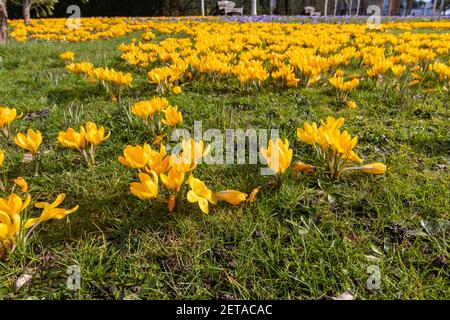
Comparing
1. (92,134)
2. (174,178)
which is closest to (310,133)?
(174,178)

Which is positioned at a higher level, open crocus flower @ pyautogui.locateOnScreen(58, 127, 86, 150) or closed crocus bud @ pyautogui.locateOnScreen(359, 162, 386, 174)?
open crocus flower @ pyautogui.locateOnScreen(58, 127, 86, 150)

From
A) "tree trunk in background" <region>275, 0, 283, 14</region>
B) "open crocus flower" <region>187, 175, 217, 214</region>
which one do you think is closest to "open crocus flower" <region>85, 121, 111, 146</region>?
A: "open crocus flower" <region>187, 175, 217, 214</region>

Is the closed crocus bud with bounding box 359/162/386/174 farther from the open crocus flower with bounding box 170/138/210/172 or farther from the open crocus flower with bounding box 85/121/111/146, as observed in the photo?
the open crocus flower with bounding box 85/121/111/146

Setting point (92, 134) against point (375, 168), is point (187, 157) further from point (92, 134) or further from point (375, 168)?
point (375, 168)

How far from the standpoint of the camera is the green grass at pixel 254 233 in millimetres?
1622

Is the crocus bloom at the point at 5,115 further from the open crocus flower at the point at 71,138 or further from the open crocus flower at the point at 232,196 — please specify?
the open crocus flower at the point at 232,196

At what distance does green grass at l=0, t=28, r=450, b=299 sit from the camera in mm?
1622

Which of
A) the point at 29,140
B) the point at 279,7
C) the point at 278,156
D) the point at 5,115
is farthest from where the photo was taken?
the point at 279,7

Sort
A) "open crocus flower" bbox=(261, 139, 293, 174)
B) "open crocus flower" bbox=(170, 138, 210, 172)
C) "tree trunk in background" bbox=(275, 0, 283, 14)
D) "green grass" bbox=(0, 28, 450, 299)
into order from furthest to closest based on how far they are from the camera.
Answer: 1. "tree trunk in background" bbox=(275, 0, 283, 14)
2. "open crocus flower" bbox=(261, 139, 293, 174)
3. "open crocus flower" bbox=(170, 138, 210, 172)
4. "green grass" bbox=(0, 28, 450, 299)

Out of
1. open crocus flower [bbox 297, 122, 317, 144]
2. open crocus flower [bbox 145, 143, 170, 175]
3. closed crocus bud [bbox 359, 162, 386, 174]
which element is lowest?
closed crocus bud [bbox 359, 162, 386, 174]

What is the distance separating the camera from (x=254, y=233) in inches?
75.9
